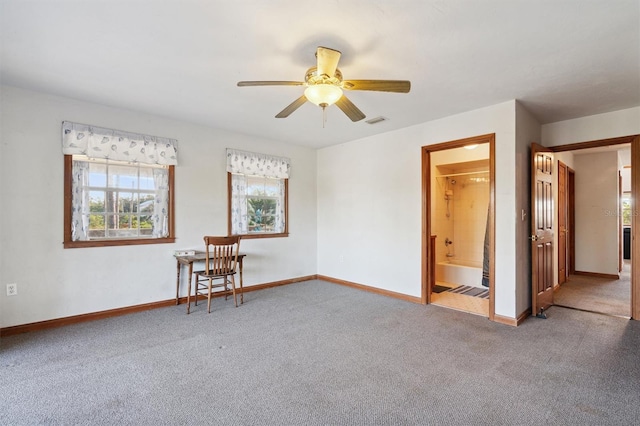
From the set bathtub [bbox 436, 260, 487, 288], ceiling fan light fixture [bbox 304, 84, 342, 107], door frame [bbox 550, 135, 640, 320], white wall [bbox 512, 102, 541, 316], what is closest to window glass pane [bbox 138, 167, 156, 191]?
ceiling fan light fixture [bbox 304, 84, 342, 107]

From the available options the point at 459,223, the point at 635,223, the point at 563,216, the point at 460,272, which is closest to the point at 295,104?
the point at 635,223

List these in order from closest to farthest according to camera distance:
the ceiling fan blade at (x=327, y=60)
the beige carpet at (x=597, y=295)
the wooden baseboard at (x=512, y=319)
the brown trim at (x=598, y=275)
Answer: the ceiling fan blade at (x=327, y=60), the wooden baseboard at (x=512, y=319), the beige carpet at (x=597, y=295), the brown trim at (x=598, y=275)

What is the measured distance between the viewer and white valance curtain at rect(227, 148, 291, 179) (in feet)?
15.3

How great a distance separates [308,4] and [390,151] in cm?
303

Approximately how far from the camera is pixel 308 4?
6.07 feet

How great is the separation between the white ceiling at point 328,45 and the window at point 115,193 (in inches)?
21.2

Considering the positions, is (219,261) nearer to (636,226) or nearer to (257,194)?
(257,194)

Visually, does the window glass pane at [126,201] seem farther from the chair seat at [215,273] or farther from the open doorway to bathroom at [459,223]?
the open doorway to bathroom at [459,223]

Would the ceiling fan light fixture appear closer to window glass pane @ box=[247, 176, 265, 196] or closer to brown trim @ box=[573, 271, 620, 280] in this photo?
window glass pane @ box=[247, 176, 265, 196]

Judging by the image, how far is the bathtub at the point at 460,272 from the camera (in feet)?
17.0

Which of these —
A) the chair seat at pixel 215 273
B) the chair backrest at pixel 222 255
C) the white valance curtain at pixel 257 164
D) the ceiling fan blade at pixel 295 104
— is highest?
the ceiling fan blade at pixel 295 104

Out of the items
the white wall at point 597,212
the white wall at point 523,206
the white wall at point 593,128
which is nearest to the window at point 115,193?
the white wall at point 523,206

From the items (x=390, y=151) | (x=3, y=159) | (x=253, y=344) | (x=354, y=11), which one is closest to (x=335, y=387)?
(x=253, y=344)

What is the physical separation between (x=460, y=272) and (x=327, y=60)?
4.51 m
